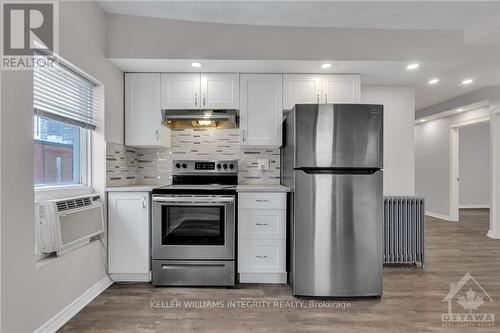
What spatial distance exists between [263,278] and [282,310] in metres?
0.52

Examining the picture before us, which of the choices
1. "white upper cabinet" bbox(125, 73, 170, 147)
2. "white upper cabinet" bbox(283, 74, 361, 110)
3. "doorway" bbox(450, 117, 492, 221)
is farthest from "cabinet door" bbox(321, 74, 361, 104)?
"doorway" bbox(450, 117, 492, 221)

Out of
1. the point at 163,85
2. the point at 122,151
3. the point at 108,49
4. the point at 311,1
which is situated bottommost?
the point at 122,151

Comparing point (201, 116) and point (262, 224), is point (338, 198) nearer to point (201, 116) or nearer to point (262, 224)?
point (262, 224)

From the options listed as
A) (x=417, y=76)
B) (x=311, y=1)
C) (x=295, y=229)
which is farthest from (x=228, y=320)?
(x=417, y=76)

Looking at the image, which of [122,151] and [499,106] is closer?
[122,151]

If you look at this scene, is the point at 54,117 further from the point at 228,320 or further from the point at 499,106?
the point at 499,106

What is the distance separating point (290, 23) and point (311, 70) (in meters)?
→ 0.52

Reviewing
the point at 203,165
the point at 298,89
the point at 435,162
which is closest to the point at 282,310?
the point at 203,165

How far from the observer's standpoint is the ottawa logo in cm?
202

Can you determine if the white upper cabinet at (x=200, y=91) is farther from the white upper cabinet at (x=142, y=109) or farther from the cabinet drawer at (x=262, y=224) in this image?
the cabinet drawer at (x=262, y=224)

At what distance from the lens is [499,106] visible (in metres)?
4.25

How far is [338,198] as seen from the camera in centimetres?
231

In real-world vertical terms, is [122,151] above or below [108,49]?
below

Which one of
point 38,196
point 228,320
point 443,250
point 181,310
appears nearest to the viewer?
point 38,196
